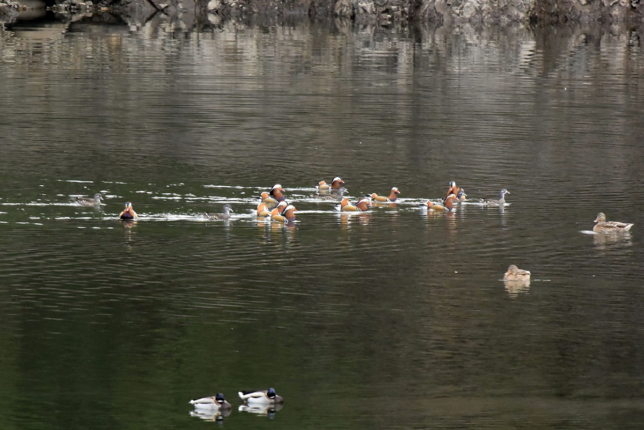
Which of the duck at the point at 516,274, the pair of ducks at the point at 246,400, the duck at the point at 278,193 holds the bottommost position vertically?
the pair of ducks at the point at 246,400

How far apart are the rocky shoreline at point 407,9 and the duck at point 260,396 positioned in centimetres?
9721

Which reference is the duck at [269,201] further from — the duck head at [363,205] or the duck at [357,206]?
the duck head at [363,205]

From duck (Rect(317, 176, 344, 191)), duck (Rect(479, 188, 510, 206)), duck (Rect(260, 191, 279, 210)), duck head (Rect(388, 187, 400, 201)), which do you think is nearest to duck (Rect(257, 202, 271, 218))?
duck (Rect(260, 191, 279, 210))

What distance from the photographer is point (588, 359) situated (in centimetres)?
1872

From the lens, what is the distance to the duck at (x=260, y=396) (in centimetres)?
1656

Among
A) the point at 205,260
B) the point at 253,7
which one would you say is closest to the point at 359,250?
the point at 205,260

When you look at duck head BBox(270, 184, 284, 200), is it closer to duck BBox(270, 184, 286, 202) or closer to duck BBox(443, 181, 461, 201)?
duck BBox(270, 184, 286, 202)

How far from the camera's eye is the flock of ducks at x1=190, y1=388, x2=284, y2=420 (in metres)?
16.3

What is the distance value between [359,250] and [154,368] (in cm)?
832

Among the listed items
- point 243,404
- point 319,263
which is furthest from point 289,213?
point 243,404

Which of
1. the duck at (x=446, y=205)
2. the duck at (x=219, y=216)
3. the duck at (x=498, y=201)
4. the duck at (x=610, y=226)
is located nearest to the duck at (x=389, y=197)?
the duck at (x=446, y=205)

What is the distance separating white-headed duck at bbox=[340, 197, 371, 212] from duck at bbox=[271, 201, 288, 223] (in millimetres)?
1691

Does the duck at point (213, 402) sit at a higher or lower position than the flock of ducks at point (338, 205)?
lower

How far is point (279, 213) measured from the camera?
28.2 m
